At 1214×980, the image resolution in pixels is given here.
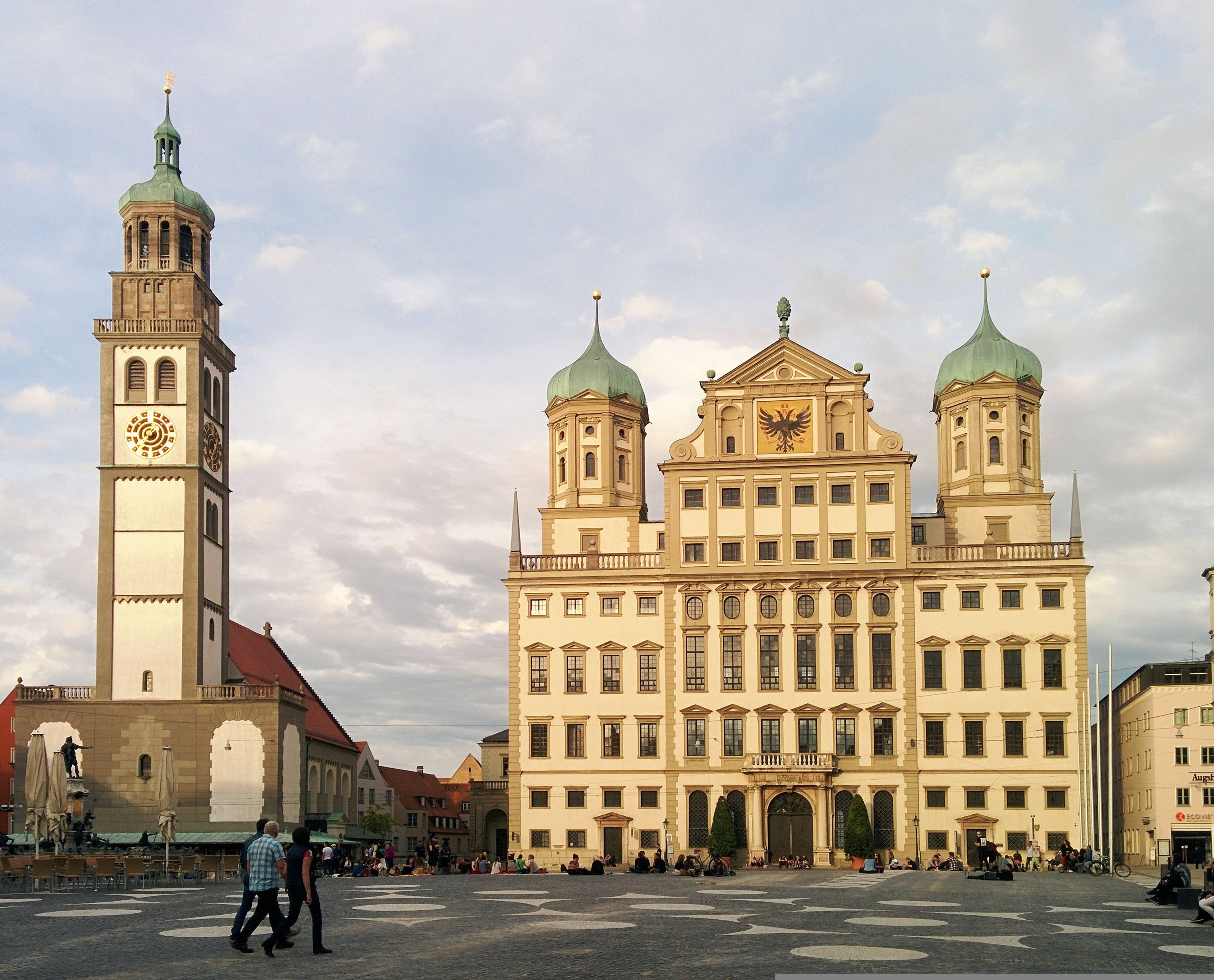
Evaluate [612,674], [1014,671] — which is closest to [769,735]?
[612,674]

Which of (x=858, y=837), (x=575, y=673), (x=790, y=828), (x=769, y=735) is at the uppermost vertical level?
(x=575, y=673)

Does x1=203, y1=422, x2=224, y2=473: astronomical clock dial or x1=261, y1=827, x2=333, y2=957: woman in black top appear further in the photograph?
x1=203, y1=422, x2=224, y2=473: astronomical clock dial

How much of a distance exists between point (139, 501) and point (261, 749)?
1140cm

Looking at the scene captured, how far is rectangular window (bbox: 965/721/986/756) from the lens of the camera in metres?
71.8

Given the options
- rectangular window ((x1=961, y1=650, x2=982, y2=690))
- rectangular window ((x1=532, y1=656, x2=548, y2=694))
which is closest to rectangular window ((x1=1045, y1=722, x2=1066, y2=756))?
rectangular window ((x1=961, y1=650, x2=982, y2=690))

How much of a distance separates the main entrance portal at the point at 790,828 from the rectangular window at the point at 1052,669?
12.1 metres

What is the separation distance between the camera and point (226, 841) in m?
62.4

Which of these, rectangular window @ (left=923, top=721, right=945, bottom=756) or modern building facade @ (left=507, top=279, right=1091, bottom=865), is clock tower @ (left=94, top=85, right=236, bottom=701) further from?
rectangular window @ (left=923, top=721, right=945, bottom=756)

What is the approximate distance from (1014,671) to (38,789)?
45.0m

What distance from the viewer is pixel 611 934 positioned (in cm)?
2288

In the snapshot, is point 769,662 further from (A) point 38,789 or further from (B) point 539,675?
(A) point 38,789

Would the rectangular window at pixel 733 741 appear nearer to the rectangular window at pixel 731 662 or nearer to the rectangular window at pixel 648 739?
the rectangular window at pixel 731 662

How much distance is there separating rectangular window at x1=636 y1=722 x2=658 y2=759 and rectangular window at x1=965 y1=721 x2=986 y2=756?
1421 centimetres

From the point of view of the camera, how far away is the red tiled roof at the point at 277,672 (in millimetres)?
78688
